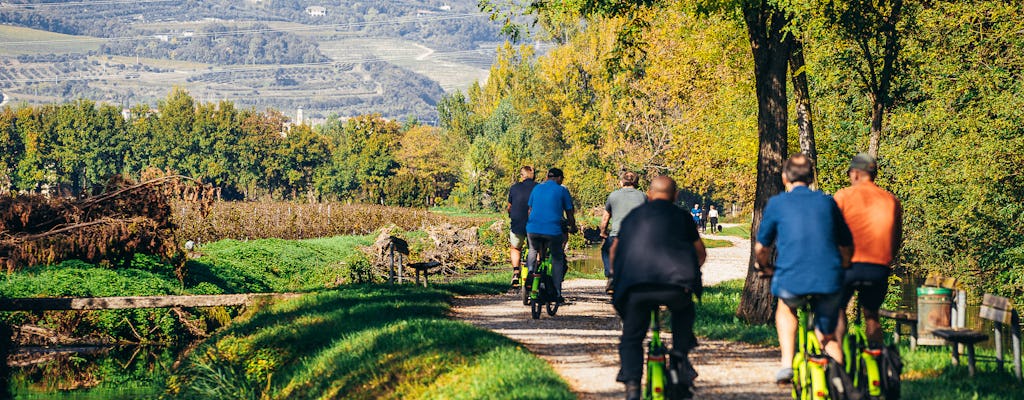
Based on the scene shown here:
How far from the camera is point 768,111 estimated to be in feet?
51.4

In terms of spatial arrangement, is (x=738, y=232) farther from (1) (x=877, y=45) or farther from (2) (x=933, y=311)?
(2) (x=933, y=311)

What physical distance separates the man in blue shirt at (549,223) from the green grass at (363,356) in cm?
172

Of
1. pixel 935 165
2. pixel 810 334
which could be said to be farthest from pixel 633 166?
pixel 810 334

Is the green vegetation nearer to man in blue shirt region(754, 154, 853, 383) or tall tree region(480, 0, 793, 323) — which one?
tall tree region(480, 0, 793, 323)

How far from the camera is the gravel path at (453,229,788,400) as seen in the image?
958 cm

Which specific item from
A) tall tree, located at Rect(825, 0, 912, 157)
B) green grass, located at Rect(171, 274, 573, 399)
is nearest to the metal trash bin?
green grass, located at Rect(171, 274, 573, 399)

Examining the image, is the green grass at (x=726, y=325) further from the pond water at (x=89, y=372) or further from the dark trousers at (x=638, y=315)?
the pond water at (x=89, y=372)

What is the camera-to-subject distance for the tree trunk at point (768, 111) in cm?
1560

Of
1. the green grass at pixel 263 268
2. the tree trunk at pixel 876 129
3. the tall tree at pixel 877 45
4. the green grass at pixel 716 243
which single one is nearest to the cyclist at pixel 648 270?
the tall tree at pixel 877 45

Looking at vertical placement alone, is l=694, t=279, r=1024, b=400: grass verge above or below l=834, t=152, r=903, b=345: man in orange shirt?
below

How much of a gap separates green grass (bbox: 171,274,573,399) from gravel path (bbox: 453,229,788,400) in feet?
1.16

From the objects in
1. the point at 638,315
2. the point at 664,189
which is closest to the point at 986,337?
the point at 664,189

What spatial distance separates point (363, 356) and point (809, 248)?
605cm

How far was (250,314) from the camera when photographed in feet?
60.8
